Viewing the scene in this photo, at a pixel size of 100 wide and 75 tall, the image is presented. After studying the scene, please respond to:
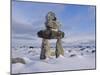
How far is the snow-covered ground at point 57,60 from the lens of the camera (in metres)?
2.40

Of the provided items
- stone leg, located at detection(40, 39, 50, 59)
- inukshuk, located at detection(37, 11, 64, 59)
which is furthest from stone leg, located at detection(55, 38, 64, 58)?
stone leg, located at detection(40, 39, 50, 59)

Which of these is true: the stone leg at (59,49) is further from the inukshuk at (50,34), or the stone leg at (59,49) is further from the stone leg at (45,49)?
the stone leg at (45,49)

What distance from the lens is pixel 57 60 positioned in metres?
2.55

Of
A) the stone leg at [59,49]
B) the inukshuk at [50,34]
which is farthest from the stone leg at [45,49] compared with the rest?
the stone leg at [59,49]

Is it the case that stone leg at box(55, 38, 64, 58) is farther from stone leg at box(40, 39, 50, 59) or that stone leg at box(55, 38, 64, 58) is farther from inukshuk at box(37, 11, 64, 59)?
stone leg at box(40, 39, 50, 59)

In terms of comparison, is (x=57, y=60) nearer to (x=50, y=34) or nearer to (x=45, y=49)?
(x=45, y=49)

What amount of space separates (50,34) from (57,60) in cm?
31

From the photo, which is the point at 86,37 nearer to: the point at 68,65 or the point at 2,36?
the point at 68,65

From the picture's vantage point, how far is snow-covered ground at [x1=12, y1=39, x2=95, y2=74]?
7.88 feet

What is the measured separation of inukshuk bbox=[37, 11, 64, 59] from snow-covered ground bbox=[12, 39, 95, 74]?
5 centimetres

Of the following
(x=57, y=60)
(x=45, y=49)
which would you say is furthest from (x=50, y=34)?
(x=57, y=60)

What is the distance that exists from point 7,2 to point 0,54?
0.56m

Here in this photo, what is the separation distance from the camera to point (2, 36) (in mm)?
2355

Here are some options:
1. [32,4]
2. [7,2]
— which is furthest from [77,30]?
[7,2]
